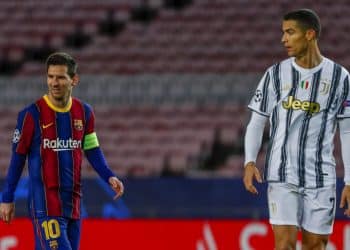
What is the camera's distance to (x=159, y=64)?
1617 centimetres

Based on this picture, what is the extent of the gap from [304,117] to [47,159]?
4.51 ft

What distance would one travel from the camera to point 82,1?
720 inches

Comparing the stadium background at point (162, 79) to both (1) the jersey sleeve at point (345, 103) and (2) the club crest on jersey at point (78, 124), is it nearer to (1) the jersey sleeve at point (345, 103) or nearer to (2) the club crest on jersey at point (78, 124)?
(2) the club crest on jersey at point (78, 124)

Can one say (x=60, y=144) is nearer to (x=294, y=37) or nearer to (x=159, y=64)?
(x=294, y=37)

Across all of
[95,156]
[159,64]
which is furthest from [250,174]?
[159,64]

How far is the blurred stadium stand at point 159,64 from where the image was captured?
14344 mm

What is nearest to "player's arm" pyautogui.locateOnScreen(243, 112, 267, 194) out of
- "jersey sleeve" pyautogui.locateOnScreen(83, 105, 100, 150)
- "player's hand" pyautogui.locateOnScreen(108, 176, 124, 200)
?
"player's hand" pyautogui.locateOnScreen(108, 176, 124, 200)

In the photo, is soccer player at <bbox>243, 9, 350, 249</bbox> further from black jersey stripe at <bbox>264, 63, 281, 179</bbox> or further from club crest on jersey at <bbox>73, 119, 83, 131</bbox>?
club crest on jersey at <bbox>73, 119, 83, 131</bbox>

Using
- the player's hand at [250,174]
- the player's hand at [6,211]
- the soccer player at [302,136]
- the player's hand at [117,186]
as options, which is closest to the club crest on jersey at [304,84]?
the soccer player at [302,136]

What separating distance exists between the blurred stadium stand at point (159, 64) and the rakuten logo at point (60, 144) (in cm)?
738

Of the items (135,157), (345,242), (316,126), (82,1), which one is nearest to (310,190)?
(316,126)

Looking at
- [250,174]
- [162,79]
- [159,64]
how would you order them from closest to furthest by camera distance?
1. [250,174]
2. [162,79]
3. [159,64]

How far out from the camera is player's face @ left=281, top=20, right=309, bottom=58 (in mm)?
5658

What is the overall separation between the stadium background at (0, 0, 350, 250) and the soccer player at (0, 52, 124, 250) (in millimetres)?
4602
